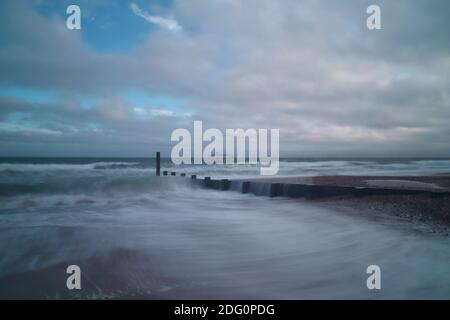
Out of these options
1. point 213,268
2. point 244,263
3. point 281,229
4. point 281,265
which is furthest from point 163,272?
point 281,229

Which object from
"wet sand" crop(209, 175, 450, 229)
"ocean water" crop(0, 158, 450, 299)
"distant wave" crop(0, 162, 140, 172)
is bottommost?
"ocean water" crop(0, 158, 450, 299)

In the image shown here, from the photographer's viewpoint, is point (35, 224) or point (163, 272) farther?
point (35, 224)

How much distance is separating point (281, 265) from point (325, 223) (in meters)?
3.26

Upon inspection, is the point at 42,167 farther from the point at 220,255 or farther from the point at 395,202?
the point at 395,202

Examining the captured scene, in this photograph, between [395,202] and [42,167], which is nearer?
[395,202]

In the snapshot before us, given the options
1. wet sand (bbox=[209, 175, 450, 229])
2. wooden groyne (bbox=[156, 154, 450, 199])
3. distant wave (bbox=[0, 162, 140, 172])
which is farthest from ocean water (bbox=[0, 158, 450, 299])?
distant wave (bbox=[0, 162, 140, 172])

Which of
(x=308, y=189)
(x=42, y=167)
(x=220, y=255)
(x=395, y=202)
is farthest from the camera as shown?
(x=42, y=167)

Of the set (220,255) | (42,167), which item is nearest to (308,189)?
(220,255)

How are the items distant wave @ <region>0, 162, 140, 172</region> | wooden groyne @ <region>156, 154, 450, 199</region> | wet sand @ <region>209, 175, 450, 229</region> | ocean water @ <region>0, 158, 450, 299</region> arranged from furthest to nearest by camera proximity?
distant wave @ <region>0, 162, 140, 172</region> < wooden groyne @ <region>156, 154, 450, 199</region> < wet sand @ <region>209, 175, 450, 229</region> < ocean water @ <region>0, 158, 450, 299</region>

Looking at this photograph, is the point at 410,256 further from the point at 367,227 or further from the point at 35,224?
the point at 35,224

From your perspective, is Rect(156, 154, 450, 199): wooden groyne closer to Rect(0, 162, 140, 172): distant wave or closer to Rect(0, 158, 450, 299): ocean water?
Rect(0, 158, 450, 299): ocean water

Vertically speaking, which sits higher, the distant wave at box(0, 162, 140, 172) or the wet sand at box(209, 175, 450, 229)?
the distant wave at box(0, 162, 140, 172)

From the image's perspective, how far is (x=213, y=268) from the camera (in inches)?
170

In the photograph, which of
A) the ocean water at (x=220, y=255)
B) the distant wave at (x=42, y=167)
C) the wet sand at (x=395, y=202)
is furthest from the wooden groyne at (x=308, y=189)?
the distant wave at (x=42, y=167)
